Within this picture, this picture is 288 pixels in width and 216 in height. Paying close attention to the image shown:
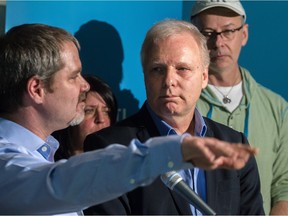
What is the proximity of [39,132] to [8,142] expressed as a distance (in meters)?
0.13

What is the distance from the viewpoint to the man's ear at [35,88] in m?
1.77

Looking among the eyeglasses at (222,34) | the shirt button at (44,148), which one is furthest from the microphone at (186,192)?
the eyeglasses at (222,34)

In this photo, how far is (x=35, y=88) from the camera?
1.78 m

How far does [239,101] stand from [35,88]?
1449mm

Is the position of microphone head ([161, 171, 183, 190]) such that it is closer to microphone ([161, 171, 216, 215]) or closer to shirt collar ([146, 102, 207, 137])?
microphone ([161, 171, 216, 215])

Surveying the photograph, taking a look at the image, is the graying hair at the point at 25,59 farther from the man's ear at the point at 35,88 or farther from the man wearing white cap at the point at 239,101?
the man wearing white cap at the point at 239,101

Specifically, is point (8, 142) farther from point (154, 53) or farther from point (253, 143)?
point (253, 143)

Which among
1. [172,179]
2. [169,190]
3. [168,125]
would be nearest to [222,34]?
[168,125]

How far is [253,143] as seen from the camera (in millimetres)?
2977

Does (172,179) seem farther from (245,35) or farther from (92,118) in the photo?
(245,35)

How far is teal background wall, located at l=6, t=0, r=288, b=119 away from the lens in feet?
9.99

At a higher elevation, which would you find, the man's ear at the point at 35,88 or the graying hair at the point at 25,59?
the graying hair at the point at 25,59

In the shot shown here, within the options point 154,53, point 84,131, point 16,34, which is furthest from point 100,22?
point 16,34

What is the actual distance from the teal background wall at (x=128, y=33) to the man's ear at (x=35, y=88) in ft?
3.51
